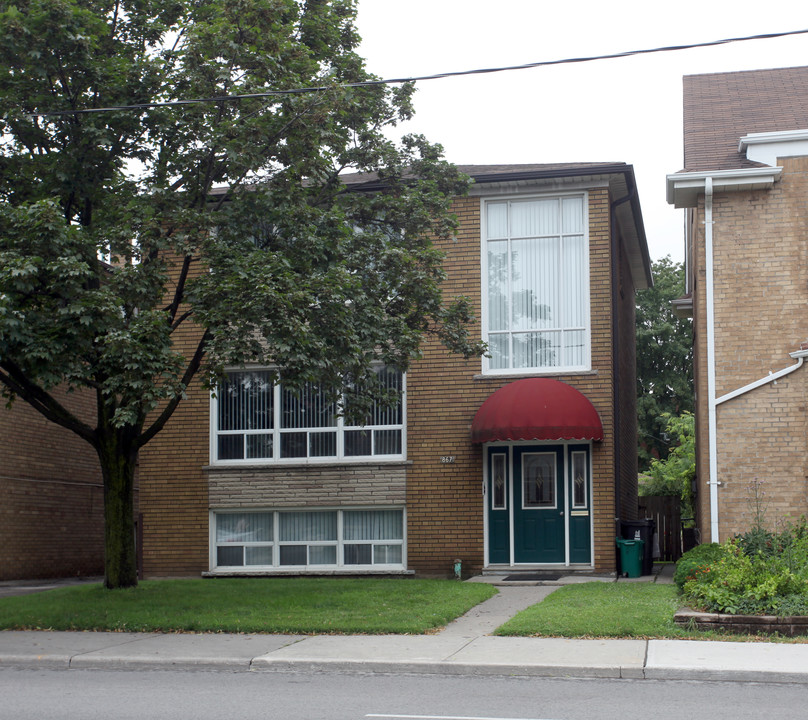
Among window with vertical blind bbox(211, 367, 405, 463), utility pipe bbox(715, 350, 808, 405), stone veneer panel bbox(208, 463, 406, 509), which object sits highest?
utility pipe bbox(715, 350, 808, 405)

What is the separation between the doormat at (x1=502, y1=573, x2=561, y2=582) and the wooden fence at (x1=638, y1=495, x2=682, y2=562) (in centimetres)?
629

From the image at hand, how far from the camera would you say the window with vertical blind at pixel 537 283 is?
59.2 ft

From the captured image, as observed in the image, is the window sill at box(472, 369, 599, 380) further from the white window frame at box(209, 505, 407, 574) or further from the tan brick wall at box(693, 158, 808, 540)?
the white window frame at box(209, 505, 407, 574)

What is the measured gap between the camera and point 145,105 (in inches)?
495

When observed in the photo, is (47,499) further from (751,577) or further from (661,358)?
(661,358)

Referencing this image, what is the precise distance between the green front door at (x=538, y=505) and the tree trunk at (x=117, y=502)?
276 inches

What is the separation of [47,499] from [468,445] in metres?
11.1

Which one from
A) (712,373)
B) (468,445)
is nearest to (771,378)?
(712,373)

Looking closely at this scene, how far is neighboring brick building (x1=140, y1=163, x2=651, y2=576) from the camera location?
17609mm

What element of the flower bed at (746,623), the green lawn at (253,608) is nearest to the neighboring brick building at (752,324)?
the green lawn at (253,608)

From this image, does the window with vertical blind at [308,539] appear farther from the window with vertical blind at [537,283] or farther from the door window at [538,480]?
the window with vertical blind at [537,283]

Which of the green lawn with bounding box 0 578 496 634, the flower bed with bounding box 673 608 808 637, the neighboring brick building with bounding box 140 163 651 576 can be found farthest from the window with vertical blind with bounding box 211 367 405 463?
the flower bed with bounding box 673 608 808 637

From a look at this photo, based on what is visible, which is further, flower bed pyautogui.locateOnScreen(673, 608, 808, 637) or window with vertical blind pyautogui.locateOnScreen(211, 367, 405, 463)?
window with vertical blind pyautogui.locateOnScreen(211, 367, 405, 463)

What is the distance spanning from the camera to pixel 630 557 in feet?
56.5
